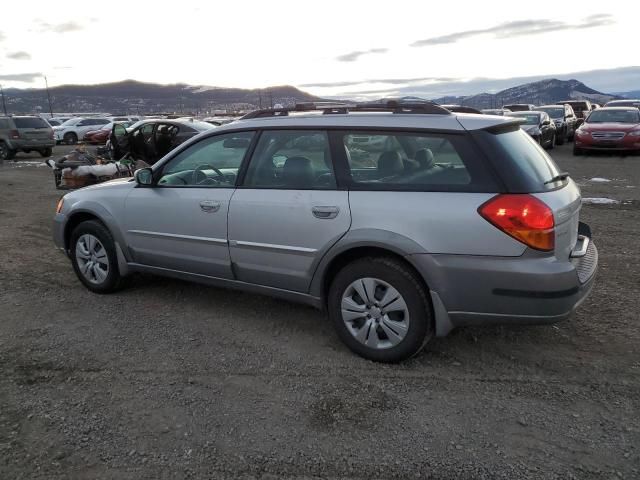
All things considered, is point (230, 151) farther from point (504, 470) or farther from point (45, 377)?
point (504, 470)

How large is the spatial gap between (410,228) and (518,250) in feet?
2.11

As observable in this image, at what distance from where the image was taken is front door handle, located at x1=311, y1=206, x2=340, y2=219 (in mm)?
3725

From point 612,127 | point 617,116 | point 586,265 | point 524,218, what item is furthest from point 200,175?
point 617,116

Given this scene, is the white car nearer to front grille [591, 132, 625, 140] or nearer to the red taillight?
front grille [591, 132, 625, 140]

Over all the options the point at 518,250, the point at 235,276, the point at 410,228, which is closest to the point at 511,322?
the point at 518,250

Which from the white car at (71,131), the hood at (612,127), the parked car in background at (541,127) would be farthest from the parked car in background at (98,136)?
the hood at (612,127)

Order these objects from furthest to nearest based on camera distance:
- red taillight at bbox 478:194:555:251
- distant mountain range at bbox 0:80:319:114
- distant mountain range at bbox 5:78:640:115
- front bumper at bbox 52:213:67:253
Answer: distant mountain range at bbox 0:80:319:114 → distant mountain range at bbox 5:78:640:115 → front bumper at bbox 52:213:67:253 → red taillight at bbox 478:194:555:251

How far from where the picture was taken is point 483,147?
3.42m

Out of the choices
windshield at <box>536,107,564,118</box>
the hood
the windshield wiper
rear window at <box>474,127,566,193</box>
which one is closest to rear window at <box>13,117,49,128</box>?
the hood

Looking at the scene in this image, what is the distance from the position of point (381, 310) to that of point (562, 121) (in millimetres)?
Answer: 21821

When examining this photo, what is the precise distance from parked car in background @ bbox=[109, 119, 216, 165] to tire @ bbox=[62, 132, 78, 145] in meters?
17.5

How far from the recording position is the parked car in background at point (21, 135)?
20.3 metres

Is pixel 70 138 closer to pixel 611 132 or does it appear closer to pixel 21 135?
pixel 21 135

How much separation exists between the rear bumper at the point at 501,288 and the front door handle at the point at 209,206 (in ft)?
5.39
